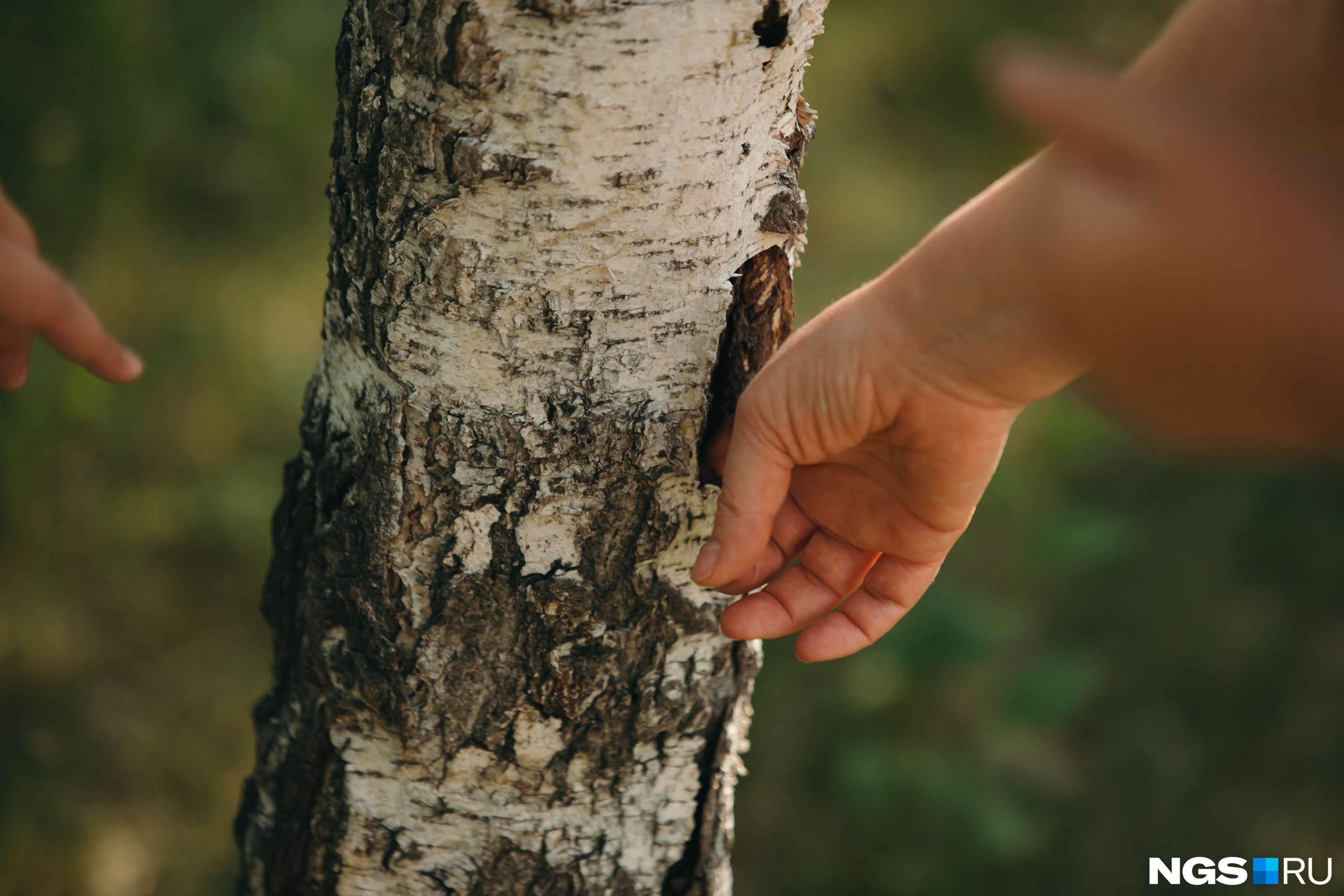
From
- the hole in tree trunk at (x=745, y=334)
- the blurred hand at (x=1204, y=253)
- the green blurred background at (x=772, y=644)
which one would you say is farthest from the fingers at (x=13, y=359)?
the green blurred background at (x=772, y=644)

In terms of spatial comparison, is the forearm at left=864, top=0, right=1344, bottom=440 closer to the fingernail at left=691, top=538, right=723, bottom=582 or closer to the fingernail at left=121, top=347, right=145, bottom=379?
the fingernail at left=691, top=538, right=723, bottom=582

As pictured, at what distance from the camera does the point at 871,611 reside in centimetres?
112

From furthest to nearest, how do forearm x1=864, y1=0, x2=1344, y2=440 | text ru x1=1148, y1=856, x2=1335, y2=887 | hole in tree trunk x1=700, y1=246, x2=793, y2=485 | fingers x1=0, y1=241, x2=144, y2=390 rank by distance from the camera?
text ru x1=1148, y1=856, x2=1335, y2=887
hole in tree trunk x1=700, y1=246, x2=793, y2=485
fingers x1=0, y1=241, x2=144, y2=390
forearm x1=864, y1=0, x2=1344, y2=440

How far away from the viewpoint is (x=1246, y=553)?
292 centimetres

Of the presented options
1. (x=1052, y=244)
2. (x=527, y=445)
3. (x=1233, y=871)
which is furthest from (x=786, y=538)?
(x=1233, y=871)

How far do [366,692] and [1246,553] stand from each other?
286 centimetres

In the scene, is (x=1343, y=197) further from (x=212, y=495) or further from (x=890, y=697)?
(x=212, y=495)

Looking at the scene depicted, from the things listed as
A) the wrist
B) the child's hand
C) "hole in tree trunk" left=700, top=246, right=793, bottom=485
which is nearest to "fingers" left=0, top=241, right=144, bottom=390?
the child's hand

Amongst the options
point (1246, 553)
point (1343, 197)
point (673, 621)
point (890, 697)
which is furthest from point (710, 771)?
point (1246, 553)

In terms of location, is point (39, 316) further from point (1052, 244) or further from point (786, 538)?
point (1052, 244)

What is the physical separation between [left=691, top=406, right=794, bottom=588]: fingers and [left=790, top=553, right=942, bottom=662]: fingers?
173mm

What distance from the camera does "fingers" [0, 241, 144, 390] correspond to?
3.07 ft

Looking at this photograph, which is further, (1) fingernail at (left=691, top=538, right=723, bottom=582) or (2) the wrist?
(1) fingernail at (left=691, top=538, right=723, bottom=582)

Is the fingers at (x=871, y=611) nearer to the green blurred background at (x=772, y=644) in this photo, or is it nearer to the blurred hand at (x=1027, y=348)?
the blurred hand at (x=1027, y=348)
